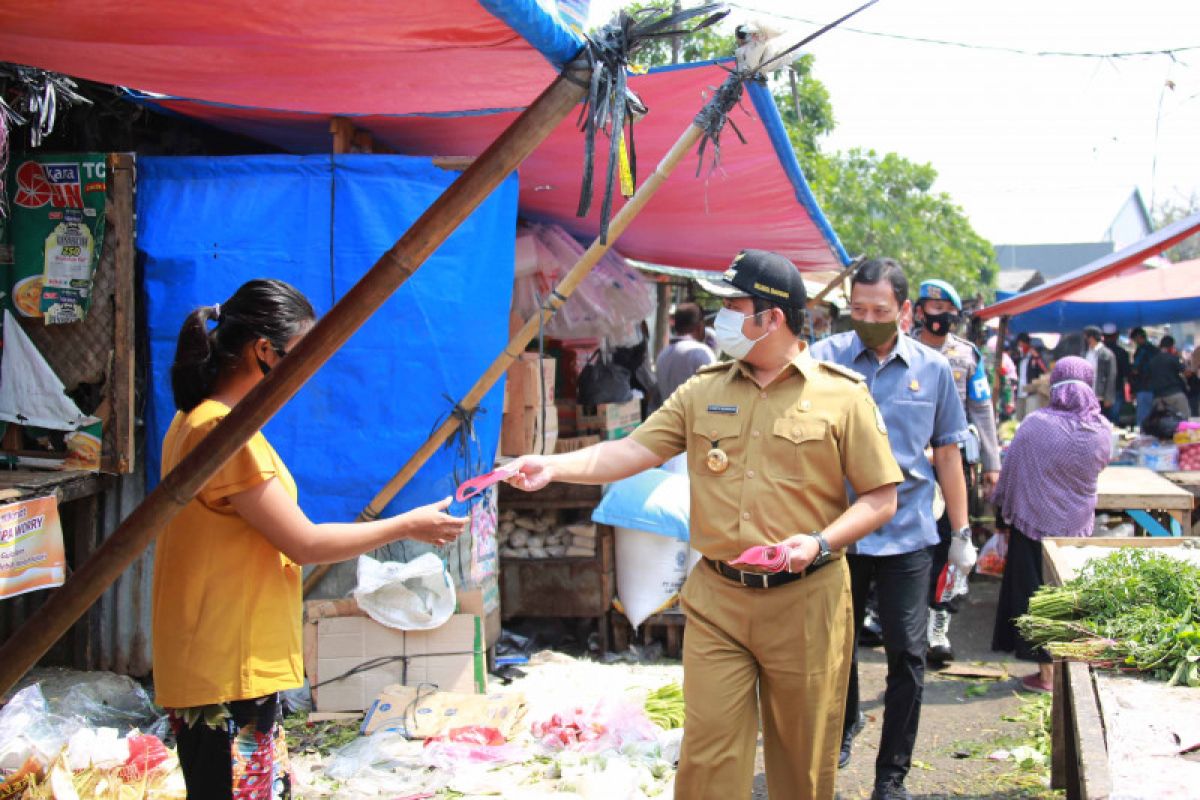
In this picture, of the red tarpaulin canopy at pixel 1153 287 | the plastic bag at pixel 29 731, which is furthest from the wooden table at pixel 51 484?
the red tarpaulin canopy at pixel 1153 287

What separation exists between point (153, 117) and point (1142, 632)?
16.5ft

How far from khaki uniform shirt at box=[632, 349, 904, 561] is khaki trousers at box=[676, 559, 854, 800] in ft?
0.58

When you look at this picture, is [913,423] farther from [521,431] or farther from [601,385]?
[601,385]

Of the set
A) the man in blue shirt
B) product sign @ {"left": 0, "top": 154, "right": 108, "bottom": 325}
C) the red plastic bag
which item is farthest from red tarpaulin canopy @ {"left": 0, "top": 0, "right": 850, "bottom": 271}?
the red plastic bag

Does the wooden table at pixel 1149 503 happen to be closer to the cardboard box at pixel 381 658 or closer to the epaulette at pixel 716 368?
the cardboard box at pixel 381 658

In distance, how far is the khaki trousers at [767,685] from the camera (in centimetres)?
314

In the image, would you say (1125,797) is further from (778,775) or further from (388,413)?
(388,413)

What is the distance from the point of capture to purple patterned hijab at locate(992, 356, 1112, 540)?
6293 millimetres

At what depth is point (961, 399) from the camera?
6.13 m

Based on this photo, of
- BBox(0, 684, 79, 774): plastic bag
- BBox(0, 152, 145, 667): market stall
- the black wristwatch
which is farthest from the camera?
BBox(0, 152, 145, 667): market stall

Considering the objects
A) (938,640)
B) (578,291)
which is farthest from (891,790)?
(578,291)

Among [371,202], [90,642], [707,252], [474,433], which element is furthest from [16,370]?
[707,252]

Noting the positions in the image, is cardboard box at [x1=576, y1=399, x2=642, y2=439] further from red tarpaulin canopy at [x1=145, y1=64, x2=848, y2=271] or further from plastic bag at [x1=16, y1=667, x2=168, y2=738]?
plastic bag at [x1=16, y1=667, x2=168, y2=738]

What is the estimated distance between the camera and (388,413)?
4.90 metres
